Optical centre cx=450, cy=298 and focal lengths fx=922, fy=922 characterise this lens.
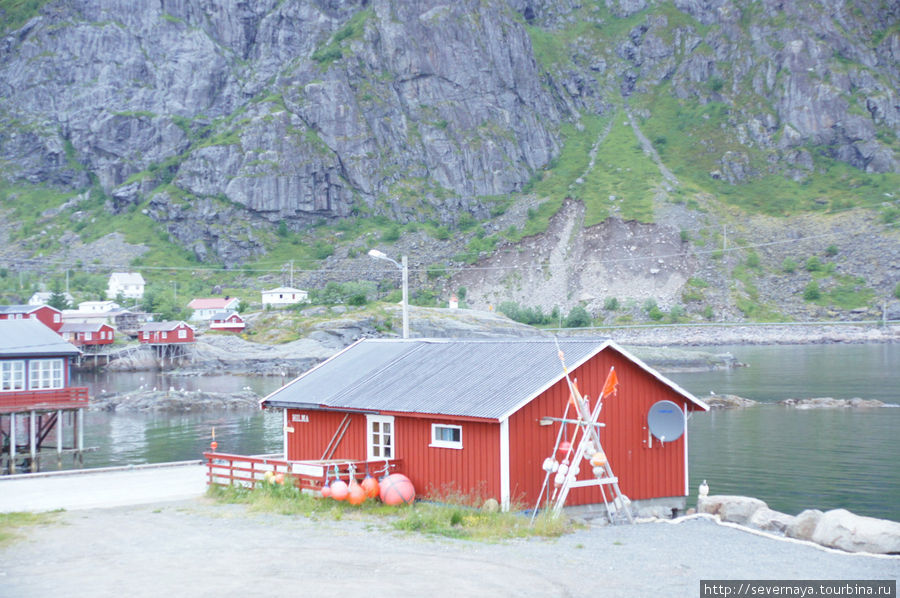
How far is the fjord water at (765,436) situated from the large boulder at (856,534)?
27.1ft

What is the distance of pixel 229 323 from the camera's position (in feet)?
365

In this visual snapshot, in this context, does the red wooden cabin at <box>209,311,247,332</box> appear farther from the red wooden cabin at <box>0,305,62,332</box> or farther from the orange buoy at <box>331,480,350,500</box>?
the orange buoy at <box>331,480,350,500</box>

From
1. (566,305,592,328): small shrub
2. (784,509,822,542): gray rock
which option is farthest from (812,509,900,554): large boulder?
(566,305,592,328): small shrub

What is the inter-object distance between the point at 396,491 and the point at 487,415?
3337 mm

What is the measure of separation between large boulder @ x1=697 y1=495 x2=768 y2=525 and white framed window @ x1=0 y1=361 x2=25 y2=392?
28.5 meters

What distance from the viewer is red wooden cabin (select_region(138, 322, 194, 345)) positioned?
3954 inches

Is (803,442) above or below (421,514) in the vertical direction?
below

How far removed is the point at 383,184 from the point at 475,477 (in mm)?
158642

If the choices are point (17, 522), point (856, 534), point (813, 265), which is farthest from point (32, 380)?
point (813, 265)

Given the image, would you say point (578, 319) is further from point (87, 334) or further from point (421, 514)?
point (421, 514)

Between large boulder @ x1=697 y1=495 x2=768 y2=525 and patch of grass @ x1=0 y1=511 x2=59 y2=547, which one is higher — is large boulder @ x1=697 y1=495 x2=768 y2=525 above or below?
below

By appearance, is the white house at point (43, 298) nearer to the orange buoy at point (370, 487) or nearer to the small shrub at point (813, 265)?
the small shrub at point (813, 265)

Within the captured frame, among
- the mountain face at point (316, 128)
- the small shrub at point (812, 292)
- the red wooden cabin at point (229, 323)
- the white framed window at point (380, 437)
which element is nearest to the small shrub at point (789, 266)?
the small shrub at point (812, 292)

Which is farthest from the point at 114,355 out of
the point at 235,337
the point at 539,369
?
the point at 539,369
